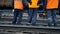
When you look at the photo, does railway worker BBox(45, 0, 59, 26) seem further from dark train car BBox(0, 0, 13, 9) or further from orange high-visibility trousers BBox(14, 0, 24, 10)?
dark train car BBox(0, 0, 13, 9)

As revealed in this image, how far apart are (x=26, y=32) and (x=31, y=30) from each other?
0.19 meters

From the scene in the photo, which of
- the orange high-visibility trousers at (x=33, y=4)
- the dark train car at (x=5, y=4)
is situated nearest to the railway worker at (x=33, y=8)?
the orange high-visibility trousers at (x=33, y=4)

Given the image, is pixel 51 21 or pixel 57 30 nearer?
pixel 57 30

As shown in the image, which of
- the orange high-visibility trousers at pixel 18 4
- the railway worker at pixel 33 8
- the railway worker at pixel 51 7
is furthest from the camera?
the orange high-visibility trousers at pixel 18 4

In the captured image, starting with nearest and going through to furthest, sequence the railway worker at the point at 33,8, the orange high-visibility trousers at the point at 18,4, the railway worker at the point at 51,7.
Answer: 1. the railway worker at the point at 51,7
2. the railway worker at the point at 33,8
3. the orange high-visibility trousers at the point at 18,4

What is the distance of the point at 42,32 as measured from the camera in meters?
5.97

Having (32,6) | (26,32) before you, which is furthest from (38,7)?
(26,32)

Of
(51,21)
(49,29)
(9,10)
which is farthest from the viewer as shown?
(9,10)

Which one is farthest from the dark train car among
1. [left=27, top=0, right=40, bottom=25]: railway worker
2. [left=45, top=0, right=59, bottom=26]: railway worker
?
[left=45, top=0, right=59, bottom=26]: railway worker

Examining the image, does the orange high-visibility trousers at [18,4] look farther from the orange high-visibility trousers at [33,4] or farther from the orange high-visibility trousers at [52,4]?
the orange high-visibility trousers at [52,4]

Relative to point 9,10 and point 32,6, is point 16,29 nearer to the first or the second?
point 32,6

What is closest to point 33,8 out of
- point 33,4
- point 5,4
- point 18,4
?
point 33,4

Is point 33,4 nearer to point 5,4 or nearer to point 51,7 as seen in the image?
point 51,7

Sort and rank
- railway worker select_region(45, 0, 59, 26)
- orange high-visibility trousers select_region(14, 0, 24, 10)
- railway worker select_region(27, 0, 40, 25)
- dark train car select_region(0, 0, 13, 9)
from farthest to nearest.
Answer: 1. dark train car select_region(0, 0, 13, 9)
2. orange high-visibility trousers select_region(14, 0, 24, 10)
3. railway worker select_region(27, 0, 40, 25)
4. railway worker select_region(45, 0, 59, 26)
